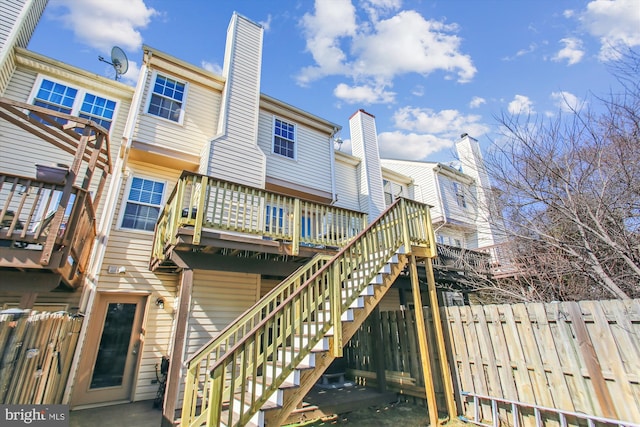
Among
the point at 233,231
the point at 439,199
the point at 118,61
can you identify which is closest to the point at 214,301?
the point at 233,231

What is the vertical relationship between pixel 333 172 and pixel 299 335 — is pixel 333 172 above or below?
above

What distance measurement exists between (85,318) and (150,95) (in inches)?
226

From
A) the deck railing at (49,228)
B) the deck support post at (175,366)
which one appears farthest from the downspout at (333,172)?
the deck railing at (49,228)

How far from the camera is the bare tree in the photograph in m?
4.74

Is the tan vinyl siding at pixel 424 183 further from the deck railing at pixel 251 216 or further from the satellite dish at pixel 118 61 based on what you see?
the satellite dish at pixel 118 61

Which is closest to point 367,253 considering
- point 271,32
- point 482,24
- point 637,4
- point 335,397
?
point 335,397

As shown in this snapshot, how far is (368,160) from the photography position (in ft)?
40.4

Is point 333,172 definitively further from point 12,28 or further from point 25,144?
point 12,28

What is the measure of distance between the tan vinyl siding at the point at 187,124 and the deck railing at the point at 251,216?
1.47m

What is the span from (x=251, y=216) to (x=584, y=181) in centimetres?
Answer: 625

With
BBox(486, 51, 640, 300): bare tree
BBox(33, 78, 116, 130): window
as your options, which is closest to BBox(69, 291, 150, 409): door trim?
BBox(33, 78, 116, 130): window

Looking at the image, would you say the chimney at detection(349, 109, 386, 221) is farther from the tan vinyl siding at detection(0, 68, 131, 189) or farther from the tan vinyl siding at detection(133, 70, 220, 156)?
the tan vinyl siding at detection(0, 68, 131, 189)

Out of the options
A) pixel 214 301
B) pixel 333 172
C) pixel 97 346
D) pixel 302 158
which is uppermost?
pixel 302 158

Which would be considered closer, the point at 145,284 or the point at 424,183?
the point at 145,284
